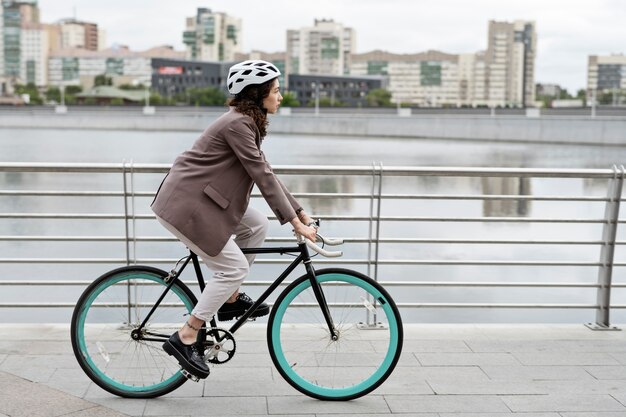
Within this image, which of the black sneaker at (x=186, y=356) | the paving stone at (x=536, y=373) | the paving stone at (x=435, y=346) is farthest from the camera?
the paving stone at (x=435, y=346)

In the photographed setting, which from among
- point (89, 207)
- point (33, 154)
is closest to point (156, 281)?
point (89, 207)

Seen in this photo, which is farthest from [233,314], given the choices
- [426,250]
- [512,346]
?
[426,250]

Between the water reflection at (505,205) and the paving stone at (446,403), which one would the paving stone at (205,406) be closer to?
the paving stone at (446,403)

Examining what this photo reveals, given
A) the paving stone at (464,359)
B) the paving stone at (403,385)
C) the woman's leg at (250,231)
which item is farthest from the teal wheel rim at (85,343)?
the paving stone at (464,359)

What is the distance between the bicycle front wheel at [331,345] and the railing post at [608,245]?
2.30 metres

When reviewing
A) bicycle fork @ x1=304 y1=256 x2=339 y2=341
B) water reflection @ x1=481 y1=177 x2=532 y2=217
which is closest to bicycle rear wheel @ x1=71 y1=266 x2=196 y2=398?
bicycle fork @ x1=304 y1=256 x2=339 y2=341

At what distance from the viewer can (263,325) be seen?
6.31 metres

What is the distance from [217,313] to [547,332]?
2697 mm

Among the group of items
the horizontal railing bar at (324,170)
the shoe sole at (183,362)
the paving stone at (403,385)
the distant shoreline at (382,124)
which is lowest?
the distant shoreline at (382,124)

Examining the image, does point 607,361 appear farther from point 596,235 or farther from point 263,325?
point 596,235

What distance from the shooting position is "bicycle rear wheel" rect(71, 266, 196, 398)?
4.59m

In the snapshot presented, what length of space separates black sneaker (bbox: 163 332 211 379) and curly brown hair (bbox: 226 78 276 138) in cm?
118

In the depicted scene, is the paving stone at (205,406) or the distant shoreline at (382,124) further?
the distant shoreline at (382,124)

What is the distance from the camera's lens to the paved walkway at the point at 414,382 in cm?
453
